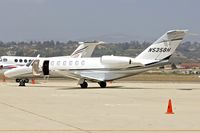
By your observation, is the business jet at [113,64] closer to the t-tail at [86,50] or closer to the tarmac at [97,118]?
the tarmac at [97,118]

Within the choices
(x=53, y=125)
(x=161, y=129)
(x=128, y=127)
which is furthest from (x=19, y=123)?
(x=161, y=129)

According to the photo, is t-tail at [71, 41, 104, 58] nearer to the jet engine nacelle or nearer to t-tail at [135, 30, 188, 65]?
the jet engine nacelle

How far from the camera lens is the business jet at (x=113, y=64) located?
3922 centimetres

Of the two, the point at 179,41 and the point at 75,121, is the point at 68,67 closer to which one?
the point at 179,41

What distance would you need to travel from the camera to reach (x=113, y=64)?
4003 cm

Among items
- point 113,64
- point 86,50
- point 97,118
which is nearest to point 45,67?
point 113,64

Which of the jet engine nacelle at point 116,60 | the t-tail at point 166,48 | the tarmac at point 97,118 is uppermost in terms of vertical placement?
the t-tail at point 166,48

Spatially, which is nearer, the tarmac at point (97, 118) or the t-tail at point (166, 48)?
the tarmac at point (97, 118)

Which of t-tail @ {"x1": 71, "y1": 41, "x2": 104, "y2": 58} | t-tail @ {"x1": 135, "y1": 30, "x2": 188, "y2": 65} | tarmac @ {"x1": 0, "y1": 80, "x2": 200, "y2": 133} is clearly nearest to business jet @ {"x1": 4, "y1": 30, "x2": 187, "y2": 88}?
t-tail @ {"x1": 135, "y1": 30, "x2": 188, "y2": 65}

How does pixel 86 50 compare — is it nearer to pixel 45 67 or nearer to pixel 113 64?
pixel 45 67

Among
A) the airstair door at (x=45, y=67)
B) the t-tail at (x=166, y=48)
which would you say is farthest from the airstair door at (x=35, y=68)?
the t-tail at (x=166, y=48)

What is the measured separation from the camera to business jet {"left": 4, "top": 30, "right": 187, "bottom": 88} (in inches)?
1544

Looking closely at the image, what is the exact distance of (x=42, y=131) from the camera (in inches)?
547

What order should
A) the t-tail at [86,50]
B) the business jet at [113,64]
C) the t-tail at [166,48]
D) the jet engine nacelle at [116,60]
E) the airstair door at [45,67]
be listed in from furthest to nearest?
1. the t-tail at [86,50]
2. the airstair door at [45,67]
3. the jet engine nacelle at [116,60]
4. the business jet at [113,64]
5. the t-tail at [166,48]
